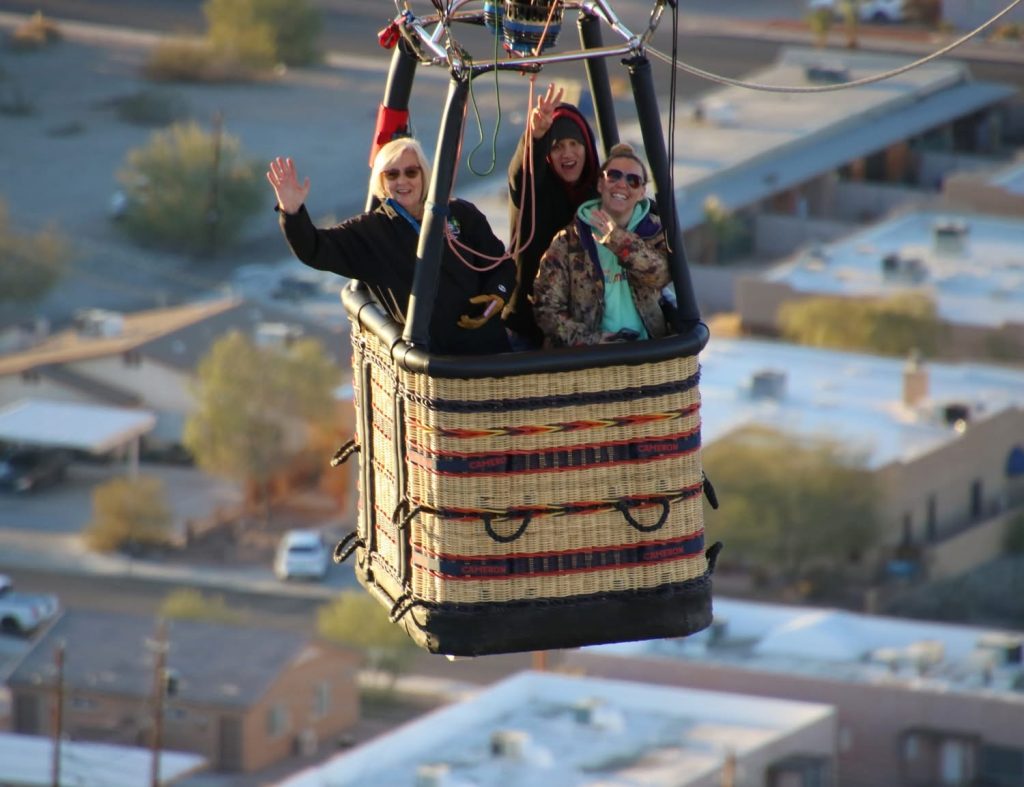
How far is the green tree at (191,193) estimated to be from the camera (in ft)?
273

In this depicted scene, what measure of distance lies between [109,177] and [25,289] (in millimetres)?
12506

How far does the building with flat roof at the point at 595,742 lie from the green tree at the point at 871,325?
19.5 meters

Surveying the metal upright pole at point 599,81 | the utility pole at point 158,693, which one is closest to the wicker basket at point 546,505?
the metal upright pole at point 599,81

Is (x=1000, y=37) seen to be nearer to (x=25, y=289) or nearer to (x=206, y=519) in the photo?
(x=25, y=289)

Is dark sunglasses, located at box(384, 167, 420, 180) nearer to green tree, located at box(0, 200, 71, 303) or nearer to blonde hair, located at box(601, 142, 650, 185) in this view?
blonde hair, located at box(601, 142, 650, 185)

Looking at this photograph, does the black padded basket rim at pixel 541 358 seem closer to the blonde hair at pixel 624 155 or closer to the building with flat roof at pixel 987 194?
the blonde hair at pixel 624 155

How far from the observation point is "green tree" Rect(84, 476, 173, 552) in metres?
58.0

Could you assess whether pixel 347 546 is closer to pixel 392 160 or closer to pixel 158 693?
pixel 392 160

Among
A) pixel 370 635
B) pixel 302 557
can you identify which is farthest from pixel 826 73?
pixel 370 635

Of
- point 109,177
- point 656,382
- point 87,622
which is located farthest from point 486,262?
point 109,177

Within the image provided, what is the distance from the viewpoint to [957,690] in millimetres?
45469

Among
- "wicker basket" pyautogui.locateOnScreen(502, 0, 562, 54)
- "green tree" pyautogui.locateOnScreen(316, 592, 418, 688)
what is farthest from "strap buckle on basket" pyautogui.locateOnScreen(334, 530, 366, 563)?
"green tree" pyautogui.locateOnScreen(316, 592, 418, 688)

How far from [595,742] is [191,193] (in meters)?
42.8

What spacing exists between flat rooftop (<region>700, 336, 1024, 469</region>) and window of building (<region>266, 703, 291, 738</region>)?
354 inches
